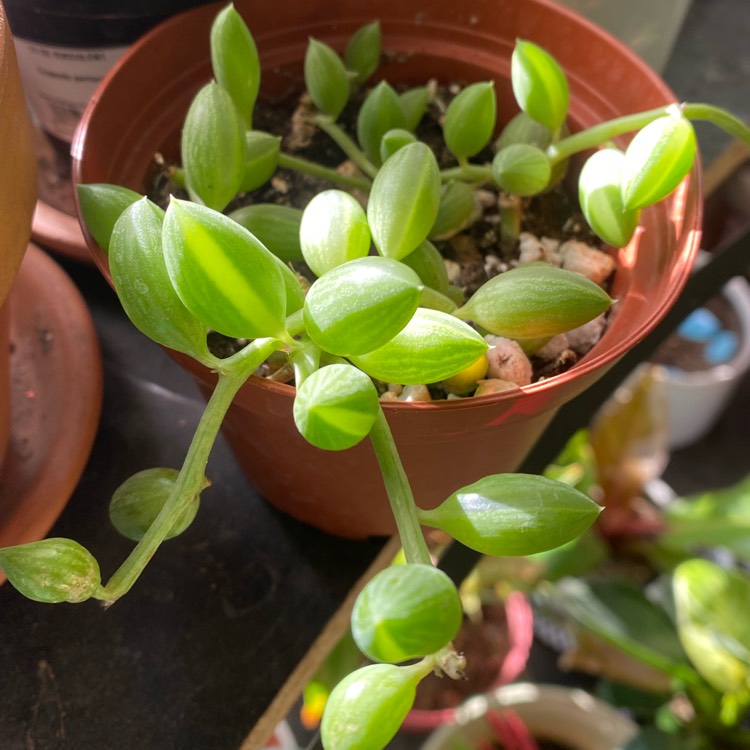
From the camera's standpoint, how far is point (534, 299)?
0.31m

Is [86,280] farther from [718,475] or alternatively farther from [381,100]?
[718,475]

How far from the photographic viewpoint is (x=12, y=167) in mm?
305

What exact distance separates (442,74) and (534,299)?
26 centimetres

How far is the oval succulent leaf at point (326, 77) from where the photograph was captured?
0.42m

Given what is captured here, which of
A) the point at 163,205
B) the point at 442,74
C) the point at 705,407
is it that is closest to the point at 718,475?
the point at 705,407

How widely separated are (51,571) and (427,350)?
140mm

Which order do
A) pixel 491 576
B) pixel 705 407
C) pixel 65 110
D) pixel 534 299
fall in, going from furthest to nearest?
pixel 705 407
pixel 491 576
pixel 65 110
pixel 534 299

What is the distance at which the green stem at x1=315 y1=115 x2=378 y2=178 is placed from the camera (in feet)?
1.38

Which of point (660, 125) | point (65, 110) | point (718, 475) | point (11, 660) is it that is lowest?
point (718, 475)

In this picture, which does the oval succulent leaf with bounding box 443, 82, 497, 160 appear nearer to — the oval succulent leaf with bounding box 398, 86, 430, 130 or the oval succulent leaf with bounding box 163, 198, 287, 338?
the oval succulent leaf with bounding box 398, 86, 430, 130

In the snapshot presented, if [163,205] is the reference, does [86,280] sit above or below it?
below

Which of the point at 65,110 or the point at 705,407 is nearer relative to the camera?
the point at 65,110

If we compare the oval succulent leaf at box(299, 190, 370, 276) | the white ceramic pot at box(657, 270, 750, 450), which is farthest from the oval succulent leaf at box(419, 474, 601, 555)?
the white ceramic pot at box(657, 270, 750, 450)

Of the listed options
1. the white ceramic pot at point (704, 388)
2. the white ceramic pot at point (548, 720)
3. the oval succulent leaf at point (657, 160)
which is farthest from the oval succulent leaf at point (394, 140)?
the white ceramic pot at point (704, 388)
